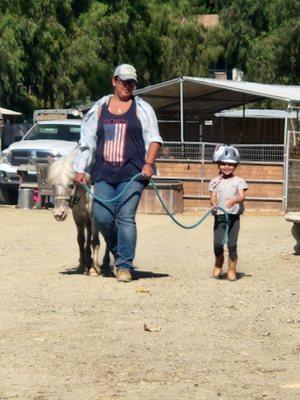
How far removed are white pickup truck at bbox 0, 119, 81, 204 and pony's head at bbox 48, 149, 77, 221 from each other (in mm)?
13005

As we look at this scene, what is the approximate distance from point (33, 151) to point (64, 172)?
1430 centimetres

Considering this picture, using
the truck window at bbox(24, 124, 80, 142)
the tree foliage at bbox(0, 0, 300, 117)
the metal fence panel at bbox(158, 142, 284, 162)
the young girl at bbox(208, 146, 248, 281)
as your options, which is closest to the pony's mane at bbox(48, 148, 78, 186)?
the young girl at bbox(208, 146, 248, 281)

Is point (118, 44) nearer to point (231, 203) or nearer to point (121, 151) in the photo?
point (231, 203)

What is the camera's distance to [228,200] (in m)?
12.2

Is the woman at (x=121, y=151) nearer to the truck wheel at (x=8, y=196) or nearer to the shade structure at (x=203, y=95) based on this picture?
the shade structure at (x=203, y=95)

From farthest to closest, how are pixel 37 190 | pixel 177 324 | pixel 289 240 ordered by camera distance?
pixel 37 190 < pixel 289 240 < pixel 177 324

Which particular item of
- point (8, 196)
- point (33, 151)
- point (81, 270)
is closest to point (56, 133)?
point (33, 151)

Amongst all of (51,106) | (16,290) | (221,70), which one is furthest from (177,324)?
(221,70)

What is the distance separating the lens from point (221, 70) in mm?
61406

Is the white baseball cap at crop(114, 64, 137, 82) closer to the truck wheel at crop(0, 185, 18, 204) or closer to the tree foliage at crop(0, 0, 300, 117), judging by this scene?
the truck wheel at crop(0, 185, 18, 204)

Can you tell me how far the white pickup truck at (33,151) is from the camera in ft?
87.4

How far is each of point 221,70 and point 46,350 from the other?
5390 centimetres

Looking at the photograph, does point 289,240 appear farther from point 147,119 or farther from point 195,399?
point 195,399

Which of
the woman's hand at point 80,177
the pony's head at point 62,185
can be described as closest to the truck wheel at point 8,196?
the pony's head at point 62,185
